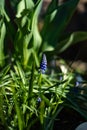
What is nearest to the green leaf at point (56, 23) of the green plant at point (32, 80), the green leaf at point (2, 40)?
the green plant at point (32, 80)

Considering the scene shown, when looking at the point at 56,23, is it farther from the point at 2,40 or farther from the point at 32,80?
the point at 32,80

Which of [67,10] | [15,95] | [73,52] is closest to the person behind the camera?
[15,95]

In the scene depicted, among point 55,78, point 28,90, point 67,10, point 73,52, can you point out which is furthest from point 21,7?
point 73,52

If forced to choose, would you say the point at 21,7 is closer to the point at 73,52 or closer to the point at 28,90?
the point at 28,90

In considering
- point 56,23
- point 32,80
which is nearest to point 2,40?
point 56,23

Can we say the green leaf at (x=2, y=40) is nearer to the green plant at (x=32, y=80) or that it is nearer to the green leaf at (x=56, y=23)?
the green plant at (x=32, y=80)

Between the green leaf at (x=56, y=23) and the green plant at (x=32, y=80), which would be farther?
the green leaf at (x=56, y=23)

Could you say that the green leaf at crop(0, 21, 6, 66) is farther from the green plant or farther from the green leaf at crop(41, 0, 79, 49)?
the green leaf at crop(41, 0, 79, 49)

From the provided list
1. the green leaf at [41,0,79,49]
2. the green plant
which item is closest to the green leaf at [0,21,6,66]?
the green plant
